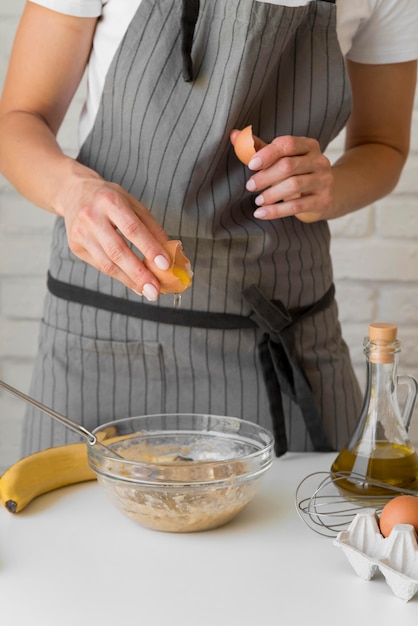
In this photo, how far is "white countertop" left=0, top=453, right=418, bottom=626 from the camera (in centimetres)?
63

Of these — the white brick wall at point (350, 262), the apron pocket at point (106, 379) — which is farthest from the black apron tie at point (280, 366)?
the white brick wall at point (350, 262)

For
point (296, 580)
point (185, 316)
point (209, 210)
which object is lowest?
point (296, 580)

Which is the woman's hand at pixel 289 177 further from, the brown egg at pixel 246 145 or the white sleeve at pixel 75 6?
the white sleeve at pixel 75 6

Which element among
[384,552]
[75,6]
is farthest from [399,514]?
[75,6]

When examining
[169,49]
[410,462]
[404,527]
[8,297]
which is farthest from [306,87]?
[8,297]

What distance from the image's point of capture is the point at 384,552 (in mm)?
656

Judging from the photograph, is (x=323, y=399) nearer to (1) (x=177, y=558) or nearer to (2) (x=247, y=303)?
(2) (x=247, y=303)

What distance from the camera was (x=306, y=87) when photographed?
104 centimetres

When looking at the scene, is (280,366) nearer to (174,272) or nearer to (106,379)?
(106,379)

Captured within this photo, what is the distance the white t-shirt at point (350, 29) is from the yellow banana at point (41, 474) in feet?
1.38

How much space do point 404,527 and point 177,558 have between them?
0.17 meters

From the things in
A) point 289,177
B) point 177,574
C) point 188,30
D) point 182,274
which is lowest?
point 177,574

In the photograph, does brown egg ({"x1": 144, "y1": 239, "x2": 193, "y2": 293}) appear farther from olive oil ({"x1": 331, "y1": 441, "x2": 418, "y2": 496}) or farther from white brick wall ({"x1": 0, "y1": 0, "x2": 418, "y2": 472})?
white brick wall ({"x1": 0, "y1": 0, "x2": 418, "y2": 472})

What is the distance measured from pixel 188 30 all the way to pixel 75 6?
0.42 feet
